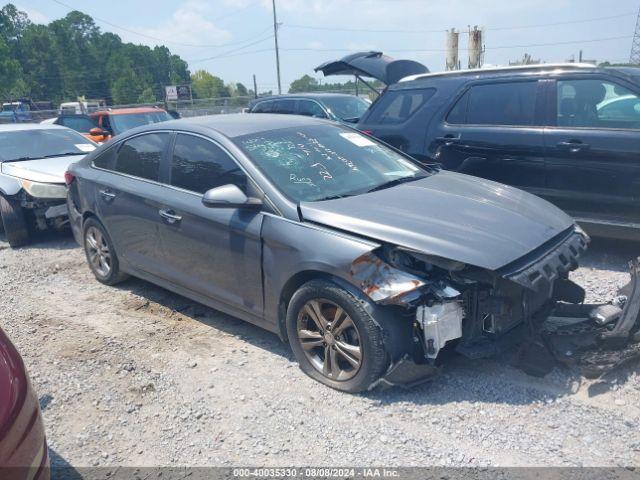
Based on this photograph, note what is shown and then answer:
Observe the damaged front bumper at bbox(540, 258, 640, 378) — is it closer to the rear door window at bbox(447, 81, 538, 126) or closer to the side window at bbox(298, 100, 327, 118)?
the rear door window at bbox(447, 81, 538, 126)

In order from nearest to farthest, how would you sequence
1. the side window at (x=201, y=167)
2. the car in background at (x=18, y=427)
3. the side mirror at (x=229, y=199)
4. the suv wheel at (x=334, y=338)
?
1. the car in background at (x=18, y=427)
2. the suv wheel at (x=334, y=338)
3. the side mirror at (x=229, y=199)
4. the side window at (x=201, y=167)

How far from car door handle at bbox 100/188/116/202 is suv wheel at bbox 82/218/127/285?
1.14 feet

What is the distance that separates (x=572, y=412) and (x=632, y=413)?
31 centimetres

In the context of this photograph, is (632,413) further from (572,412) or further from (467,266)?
(467,266)

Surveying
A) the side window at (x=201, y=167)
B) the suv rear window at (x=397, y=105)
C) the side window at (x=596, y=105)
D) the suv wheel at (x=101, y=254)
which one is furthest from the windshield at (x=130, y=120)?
the side window at (x=596, y=105)

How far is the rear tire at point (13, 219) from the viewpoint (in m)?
7.17

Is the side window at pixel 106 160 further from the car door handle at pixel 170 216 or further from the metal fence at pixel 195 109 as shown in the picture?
the metal fence at pixel 195 109

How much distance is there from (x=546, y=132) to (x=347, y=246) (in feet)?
10.1

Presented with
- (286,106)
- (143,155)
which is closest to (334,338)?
(143,155)

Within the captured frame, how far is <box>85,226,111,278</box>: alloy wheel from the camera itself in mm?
5332

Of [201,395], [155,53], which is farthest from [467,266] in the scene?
[155,53]

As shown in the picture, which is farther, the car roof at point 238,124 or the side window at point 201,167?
the car roof at point 238,124

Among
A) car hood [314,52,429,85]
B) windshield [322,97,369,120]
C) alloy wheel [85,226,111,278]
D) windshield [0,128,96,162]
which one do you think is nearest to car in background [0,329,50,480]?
alloy wheel [85,226,111,278]

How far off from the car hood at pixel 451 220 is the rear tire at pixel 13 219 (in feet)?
17.4
